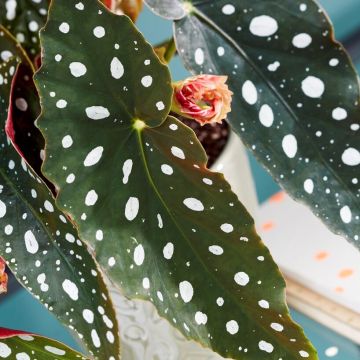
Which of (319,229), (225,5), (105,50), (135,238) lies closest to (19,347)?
(135,238)

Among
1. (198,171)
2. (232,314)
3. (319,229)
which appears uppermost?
(198,171)

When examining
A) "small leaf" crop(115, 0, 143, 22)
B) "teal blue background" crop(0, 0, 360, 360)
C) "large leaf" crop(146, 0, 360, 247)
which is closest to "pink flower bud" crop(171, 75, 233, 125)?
"large leaf" crop(146, 0, 360, 247)

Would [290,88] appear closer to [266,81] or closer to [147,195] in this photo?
[266,81]

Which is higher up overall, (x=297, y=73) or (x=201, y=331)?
(x=297, y=73)

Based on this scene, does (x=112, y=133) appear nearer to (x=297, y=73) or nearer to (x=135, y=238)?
(x=135, y=238)

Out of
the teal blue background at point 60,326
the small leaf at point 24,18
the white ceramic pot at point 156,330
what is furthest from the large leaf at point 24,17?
the teal blue background at point 60,326

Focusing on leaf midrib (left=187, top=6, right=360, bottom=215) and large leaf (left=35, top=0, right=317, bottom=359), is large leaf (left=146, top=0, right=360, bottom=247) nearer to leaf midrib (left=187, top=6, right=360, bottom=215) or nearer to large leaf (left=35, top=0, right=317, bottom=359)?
leaf midrib (left=187, top=6, right=360, bottom=215)

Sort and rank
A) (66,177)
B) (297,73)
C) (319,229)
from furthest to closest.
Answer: (319,229)
(297,73)
(66,177)

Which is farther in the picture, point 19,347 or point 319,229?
point 319,229
